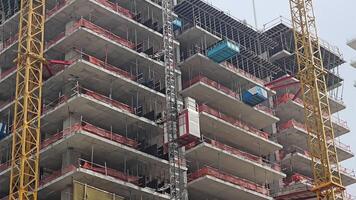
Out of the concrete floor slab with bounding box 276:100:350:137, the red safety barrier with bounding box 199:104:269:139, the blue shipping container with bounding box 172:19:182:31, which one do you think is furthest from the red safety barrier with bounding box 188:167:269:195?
the blue shipping container with bounding box 172:19:182:31

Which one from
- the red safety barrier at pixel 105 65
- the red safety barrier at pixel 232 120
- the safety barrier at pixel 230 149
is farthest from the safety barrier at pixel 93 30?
the safety barrier at pixel 230 149

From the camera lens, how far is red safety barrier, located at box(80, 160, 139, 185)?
224ft

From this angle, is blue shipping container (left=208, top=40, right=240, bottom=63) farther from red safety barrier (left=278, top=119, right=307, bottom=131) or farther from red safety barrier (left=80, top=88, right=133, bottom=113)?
red safety barrier (left=278, top=119, right=307, bottom=131)

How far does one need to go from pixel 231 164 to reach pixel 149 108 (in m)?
11.3

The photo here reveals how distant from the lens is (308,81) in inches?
3164

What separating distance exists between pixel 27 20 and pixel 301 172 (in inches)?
1677

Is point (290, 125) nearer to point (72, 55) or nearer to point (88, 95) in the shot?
point (72, 55)

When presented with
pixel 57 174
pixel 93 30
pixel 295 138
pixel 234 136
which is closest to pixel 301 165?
pixel 295 138

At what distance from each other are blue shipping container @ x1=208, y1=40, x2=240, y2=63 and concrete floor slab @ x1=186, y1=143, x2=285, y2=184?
1178cm

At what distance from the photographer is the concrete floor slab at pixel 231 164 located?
3093 inches

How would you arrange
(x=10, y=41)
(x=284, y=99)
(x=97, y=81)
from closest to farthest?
(x=97, y=81), (x=10, y=41), (x=284, y=99)

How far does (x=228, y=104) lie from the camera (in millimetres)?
86500

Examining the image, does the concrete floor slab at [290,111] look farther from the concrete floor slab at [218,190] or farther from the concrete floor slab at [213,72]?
the concrete floor slab at [218,190]

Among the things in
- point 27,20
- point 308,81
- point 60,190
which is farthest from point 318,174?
point 27,20
